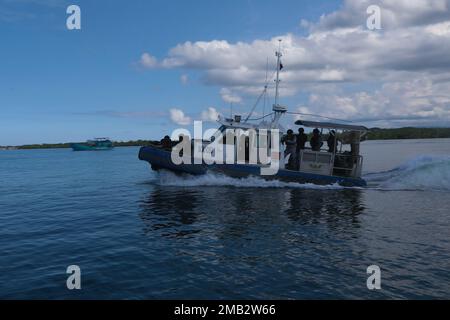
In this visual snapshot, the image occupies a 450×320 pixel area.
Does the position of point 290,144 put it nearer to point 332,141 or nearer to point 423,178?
point 332,141

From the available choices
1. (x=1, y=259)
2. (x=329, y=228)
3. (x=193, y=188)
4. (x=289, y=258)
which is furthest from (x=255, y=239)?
(x=193, y=188)

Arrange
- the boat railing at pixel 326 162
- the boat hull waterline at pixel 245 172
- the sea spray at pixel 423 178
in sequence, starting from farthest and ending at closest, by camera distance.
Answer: the sea spray at pixel 423 178, the boat hull waterline at pixel 245 172, the boat railing at pixel 326 162

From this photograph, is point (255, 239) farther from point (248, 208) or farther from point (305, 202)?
point (305, 202)

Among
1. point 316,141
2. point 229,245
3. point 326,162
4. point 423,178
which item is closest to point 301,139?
point 316,141

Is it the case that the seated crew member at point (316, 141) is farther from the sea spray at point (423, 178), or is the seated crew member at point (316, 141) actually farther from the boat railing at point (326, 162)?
the sea spray at point (423, 178)

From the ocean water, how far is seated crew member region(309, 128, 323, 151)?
3.09 meters

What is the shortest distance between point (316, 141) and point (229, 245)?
12972 millimetres

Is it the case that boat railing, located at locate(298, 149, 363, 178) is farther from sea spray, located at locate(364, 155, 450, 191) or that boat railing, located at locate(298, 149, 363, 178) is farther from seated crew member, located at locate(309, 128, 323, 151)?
sea spray, located at locate(364, 155, 450, 191)

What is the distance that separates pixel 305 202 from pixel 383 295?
10.4 meters

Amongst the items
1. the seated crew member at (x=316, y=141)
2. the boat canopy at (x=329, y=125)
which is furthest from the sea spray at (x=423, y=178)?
the seated crew member at (x=316, y=141)

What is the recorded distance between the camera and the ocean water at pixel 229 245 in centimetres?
801

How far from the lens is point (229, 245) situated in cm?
1093

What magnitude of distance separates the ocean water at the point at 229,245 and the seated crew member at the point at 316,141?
10.1 ft

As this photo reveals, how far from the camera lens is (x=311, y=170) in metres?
22.6
